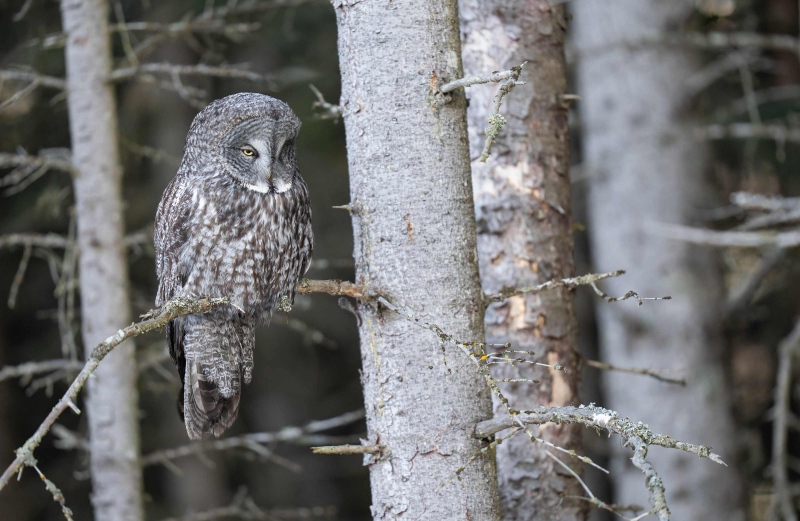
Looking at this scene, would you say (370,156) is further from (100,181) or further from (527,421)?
(100,181)

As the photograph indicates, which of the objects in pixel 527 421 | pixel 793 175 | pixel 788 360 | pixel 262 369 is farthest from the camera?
pixel 262 369

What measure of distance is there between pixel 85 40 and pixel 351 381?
6119mm

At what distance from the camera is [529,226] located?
126 inches

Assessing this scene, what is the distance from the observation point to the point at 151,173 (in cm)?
780

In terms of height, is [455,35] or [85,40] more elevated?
[85,40]

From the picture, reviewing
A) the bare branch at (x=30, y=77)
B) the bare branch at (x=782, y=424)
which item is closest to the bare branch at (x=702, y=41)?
the bare branch at (x=782, y=424)

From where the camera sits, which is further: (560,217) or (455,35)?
(560,217)

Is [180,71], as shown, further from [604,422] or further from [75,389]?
[604,422]

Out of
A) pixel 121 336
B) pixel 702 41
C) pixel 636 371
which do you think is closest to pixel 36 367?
pixel 121 336

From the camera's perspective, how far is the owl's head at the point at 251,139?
8.60 feet

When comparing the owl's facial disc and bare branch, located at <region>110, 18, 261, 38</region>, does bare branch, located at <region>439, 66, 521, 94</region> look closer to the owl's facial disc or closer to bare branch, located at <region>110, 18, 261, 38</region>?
the owl's facial disc

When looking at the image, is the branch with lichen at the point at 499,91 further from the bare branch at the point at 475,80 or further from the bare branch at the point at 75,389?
the bare branch at the point at 75,389

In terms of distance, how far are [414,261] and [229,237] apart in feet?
2.66

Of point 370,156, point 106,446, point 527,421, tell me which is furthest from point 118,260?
point 527,421
